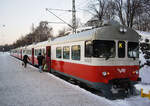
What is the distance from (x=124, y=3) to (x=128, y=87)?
22.4 metres

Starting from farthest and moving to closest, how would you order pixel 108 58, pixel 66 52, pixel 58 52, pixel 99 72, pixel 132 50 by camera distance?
pixel 58 52 < pixel 66 52 < pixel 132 50 < pixel 108 58 < pixel 99 72

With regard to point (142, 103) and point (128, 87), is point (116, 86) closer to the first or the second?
point (128, 87)

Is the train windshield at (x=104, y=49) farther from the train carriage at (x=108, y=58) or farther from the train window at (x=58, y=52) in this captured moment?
the train window at (x=58, y=52)

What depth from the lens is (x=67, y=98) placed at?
6.28m

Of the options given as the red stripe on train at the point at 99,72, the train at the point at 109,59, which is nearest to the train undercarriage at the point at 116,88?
the train at the point at 109,59

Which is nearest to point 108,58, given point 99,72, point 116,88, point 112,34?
point 99,72

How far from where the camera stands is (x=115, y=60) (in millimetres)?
7223

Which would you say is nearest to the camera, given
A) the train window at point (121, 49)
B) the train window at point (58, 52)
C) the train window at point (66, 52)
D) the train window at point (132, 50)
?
the train window at point (121, 49)

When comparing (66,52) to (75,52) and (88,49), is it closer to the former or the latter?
(75,52)

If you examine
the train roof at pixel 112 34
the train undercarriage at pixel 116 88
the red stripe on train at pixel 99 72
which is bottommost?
the train undercarriage at pixel 116 88

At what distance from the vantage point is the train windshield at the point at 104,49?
23.0 ft

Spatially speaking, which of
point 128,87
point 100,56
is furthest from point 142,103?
point 100,56

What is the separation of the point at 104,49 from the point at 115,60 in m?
0.68

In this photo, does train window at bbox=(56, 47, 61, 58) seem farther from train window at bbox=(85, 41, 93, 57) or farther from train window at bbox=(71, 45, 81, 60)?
train window at bbox=(85, 41, 93, 57)
